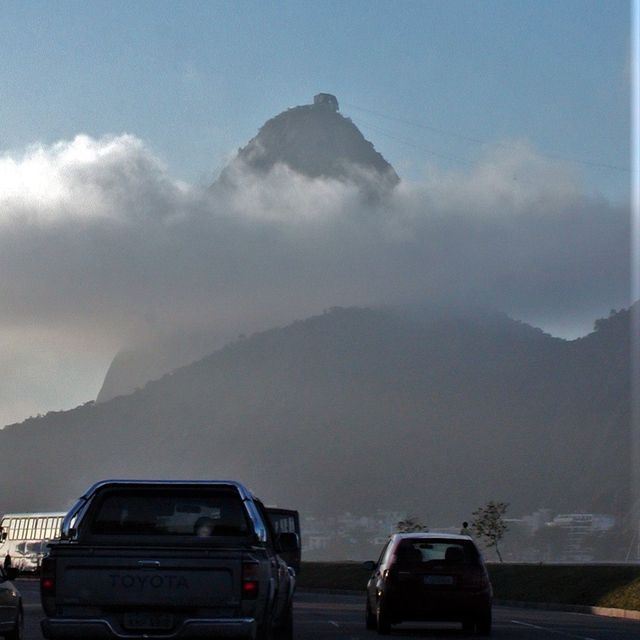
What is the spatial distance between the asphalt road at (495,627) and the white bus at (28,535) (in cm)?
3353

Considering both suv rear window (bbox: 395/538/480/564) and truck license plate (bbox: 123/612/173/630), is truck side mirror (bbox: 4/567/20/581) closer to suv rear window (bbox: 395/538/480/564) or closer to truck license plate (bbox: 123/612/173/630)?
suv rear window (bbox: 395/538/480/564)

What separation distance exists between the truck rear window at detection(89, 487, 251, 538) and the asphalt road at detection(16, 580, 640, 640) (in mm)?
9113

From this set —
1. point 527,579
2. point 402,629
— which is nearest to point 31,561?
point 527,579

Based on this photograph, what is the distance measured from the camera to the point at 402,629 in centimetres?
2822

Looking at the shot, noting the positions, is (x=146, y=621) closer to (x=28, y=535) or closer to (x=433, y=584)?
(x=433, y=584)

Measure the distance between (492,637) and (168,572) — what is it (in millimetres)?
12205

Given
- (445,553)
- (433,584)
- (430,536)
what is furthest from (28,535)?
(433,584)

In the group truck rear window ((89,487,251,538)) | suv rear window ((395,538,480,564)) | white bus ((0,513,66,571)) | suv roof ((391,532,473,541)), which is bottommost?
truck rear window ((89,487,251,538))

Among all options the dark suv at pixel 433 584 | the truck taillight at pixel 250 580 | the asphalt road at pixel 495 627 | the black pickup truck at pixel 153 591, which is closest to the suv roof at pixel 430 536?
the dark suv at pixel 433 584

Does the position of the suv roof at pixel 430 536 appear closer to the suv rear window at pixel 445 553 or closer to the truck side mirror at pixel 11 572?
the suv rear window at pixel 445 553

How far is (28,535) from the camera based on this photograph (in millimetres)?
76375

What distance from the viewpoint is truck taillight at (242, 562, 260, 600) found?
47.0ft

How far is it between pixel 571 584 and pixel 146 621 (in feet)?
99.9

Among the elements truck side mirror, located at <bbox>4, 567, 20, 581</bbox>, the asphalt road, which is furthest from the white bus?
truck side mirror, located at <bbox>4, 567, 20, 581</bbox>
